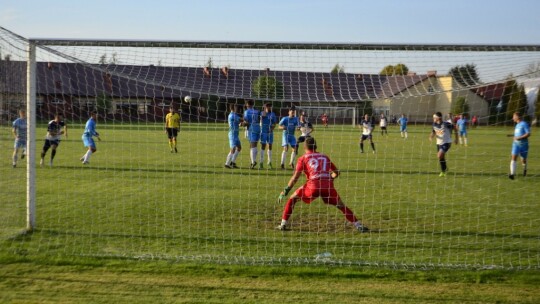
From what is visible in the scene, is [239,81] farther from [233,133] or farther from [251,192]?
[233,133]

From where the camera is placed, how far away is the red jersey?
7652 millimetres

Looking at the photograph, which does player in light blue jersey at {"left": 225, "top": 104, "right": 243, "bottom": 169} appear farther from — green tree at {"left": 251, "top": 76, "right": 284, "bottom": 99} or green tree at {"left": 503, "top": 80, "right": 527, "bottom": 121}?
green tree at {"left": 503, "top": 80, "right": 527, "bottom": 121}

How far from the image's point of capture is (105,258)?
6449 mm

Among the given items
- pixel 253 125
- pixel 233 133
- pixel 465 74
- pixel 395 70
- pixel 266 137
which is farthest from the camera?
pixel 266 137

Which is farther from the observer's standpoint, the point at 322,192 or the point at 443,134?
the point at 443,134

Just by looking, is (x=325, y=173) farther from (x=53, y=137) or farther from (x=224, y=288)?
(x=53, y=137)

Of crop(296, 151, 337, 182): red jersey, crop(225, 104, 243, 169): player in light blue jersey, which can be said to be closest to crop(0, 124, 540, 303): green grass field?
crop(225, 104, 243, 169): player in light blue jersey

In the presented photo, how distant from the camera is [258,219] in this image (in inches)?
343

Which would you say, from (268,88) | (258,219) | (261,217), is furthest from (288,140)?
(268,88)

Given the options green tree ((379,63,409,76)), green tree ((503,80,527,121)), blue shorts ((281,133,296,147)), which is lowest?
blue shorts ((281,133,296,147))

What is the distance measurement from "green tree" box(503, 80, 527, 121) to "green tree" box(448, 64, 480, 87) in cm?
106

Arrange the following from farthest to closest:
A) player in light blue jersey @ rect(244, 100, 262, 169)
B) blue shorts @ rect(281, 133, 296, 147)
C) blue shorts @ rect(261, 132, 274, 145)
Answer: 1. blue shorts @ rect(281, 133, 296, 147)
2. blue shorts @ rect(261, 132, 274, 145)
3. player in light blue jersey @ rect(244, 100, 262, 169)

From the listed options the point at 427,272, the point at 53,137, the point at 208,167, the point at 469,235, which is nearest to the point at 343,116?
the point at 469,235

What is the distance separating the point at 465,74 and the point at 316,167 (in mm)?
2483
